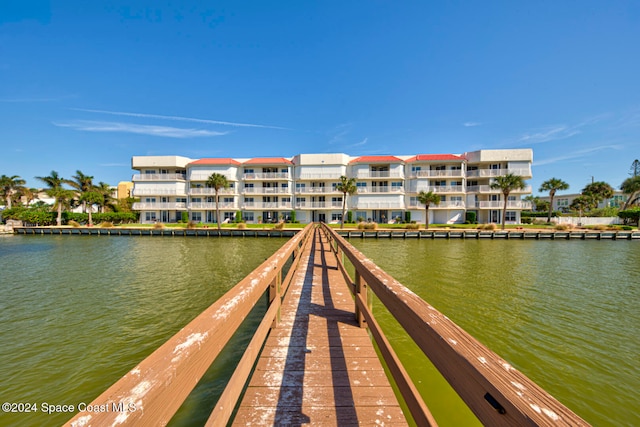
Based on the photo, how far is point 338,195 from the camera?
148 ft

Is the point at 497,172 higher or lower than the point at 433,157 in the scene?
lower

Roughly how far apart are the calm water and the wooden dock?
6.75 ft

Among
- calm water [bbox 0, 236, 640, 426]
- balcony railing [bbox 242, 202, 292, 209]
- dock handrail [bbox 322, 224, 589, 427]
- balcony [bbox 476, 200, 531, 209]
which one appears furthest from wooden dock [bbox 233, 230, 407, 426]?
balcony [bbox 476, 200, 531, 209]

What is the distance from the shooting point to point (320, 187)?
1762 inches

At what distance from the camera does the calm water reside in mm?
5000

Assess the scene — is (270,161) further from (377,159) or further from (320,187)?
(377,159)

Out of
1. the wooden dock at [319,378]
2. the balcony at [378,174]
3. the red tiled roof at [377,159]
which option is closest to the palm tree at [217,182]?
the red tiled roof at [377,159]

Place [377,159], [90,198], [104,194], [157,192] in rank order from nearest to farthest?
1. [90,198]
2. [377,159]
3. [157,192]
4. [104,194]

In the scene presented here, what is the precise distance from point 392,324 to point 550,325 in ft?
15.2

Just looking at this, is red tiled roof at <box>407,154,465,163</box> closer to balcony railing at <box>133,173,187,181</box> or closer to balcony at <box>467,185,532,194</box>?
balcony at <box>467,185,532,194</box>

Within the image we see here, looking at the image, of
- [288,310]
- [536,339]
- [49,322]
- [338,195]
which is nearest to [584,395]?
[536,339]

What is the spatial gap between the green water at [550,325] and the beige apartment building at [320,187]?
28.5m

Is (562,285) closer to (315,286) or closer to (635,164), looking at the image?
(315,286)

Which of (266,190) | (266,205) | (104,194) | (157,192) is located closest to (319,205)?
(266,205)
